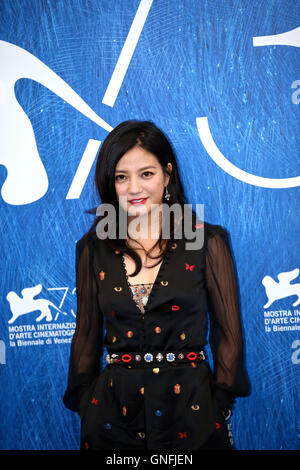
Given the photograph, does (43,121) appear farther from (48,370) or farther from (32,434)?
(32,434)

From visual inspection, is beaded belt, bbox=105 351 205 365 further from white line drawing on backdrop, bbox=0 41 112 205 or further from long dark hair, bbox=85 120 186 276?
white line drawing on backdrop, bbox=0 41 112 205

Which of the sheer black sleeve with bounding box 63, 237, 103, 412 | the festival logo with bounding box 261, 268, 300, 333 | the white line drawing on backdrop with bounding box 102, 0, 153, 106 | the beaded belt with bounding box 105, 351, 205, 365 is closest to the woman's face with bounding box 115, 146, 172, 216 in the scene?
the sheer black sleeve with bounding box 63, 237, 103, 412

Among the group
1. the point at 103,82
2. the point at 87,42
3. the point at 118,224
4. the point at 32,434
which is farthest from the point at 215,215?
the point at 32,434

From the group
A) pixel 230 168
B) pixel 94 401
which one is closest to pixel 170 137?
pixel 230 168

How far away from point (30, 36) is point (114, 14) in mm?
426

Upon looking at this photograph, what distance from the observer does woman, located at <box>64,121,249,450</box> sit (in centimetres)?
179

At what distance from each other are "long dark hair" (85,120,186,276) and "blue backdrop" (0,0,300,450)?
0.20 m

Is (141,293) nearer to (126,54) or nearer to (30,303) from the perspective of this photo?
(30,303)

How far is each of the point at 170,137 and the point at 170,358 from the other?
101 cm

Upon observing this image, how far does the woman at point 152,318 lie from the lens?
179 centimetres

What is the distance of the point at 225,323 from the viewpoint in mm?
1880

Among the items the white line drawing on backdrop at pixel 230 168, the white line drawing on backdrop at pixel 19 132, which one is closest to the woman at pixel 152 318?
the white line drawing on backdrop at pixel 230 168

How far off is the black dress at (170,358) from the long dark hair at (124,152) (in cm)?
6

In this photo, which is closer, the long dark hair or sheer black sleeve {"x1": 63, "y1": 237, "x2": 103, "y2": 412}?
the long dark hair
